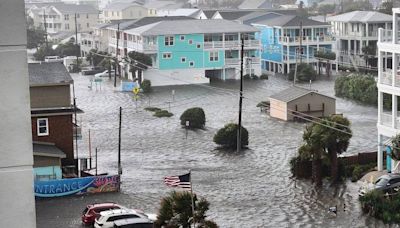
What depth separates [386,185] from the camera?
1808cm

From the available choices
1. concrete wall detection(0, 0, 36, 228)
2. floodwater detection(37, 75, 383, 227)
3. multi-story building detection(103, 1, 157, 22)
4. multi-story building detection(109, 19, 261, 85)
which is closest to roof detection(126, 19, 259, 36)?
multi-story building detection(109, 19, 261, 85)

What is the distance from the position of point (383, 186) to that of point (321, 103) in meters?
13.9

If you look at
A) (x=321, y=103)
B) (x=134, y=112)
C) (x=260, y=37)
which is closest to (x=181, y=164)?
(x=321, y=103)

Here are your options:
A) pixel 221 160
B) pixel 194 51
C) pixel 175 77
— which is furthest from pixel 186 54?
pixel 221 160

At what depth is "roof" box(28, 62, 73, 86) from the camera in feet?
73.0

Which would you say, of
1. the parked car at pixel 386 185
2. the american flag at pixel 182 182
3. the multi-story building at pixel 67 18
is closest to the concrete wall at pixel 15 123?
the american flag at pixel 182 182

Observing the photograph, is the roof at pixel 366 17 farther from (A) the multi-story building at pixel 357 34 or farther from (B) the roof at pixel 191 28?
(B) the roof at pixel 191 28

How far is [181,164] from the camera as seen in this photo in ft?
78.1

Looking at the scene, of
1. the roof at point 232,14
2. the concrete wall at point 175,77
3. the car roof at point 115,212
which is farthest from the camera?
the roof at point 232,14

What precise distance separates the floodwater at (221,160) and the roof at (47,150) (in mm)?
1794

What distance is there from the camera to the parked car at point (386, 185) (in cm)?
1791

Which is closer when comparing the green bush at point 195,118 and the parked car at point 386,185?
the parked car at point 386,185

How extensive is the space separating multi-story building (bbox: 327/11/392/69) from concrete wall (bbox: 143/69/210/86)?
31.3 feet

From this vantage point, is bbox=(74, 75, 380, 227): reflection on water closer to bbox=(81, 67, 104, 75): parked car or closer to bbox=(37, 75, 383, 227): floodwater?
bbox=(37, 75, 383, 227): floodwater
